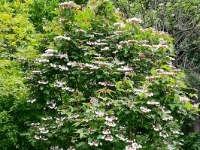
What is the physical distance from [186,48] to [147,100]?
6057 mm

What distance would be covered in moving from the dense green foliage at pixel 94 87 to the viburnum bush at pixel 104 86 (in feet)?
0.03

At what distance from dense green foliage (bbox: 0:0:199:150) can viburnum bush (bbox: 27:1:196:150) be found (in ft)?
0.03

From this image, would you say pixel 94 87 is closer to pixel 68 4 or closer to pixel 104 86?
pixel 104 86

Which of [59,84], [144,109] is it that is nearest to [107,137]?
[144,109]

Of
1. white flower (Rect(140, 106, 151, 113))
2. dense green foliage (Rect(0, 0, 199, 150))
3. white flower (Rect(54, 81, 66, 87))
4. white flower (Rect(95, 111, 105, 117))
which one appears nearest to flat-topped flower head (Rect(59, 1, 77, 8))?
dense green foliage (Rect(0, 0, 199, 150))

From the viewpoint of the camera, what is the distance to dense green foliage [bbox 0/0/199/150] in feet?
9.80

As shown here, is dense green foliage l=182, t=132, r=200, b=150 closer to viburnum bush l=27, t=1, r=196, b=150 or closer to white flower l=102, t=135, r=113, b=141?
viburnum bush l=27, t=1, r=196, b=150

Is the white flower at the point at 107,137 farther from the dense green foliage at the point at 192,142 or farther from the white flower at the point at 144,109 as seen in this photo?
the dense green foliage at the point at 192,142

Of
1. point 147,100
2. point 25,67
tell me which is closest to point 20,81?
point 25,67

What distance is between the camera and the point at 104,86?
3.43 meters

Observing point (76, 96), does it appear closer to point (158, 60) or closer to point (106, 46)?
point (106, 46)

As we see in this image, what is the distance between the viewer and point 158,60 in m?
3.62

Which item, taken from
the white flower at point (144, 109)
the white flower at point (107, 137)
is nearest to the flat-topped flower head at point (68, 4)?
the white flower at point (144, 109)

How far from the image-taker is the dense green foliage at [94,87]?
299 cm
